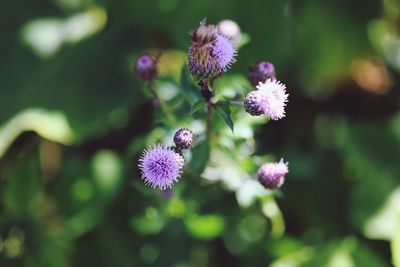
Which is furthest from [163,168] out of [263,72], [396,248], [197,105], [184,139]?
[396,248]

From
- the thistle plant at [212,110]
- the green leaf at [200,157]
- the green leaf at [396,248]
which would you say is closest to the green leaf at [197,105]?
the thistle plant at [212,110]

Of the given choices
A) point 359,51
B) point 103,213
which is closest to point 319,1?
point 359,51

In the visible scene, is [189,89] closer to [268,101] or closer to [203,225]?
[268,101]

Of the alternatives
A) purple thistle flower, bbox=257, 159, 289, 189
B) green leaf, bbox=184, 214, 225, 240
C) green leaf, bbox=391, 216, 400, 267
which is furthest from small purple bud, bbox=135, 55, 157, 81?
green leaf, bbox=391, 216, 400, 267

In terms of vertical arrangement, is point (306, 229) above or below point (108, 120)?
below

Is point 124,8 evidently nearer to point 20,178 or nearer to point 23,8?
point 23,8

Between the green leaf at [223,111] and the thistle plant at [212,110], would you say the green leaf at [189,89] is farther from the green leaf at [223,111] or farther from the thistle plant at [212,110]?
the green leaf at [223,111]

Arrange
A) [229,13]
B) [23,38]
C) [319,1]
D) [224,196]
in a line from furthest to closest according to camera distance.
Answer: [319,1] < [23,38] < [229,13] < [224,196]
